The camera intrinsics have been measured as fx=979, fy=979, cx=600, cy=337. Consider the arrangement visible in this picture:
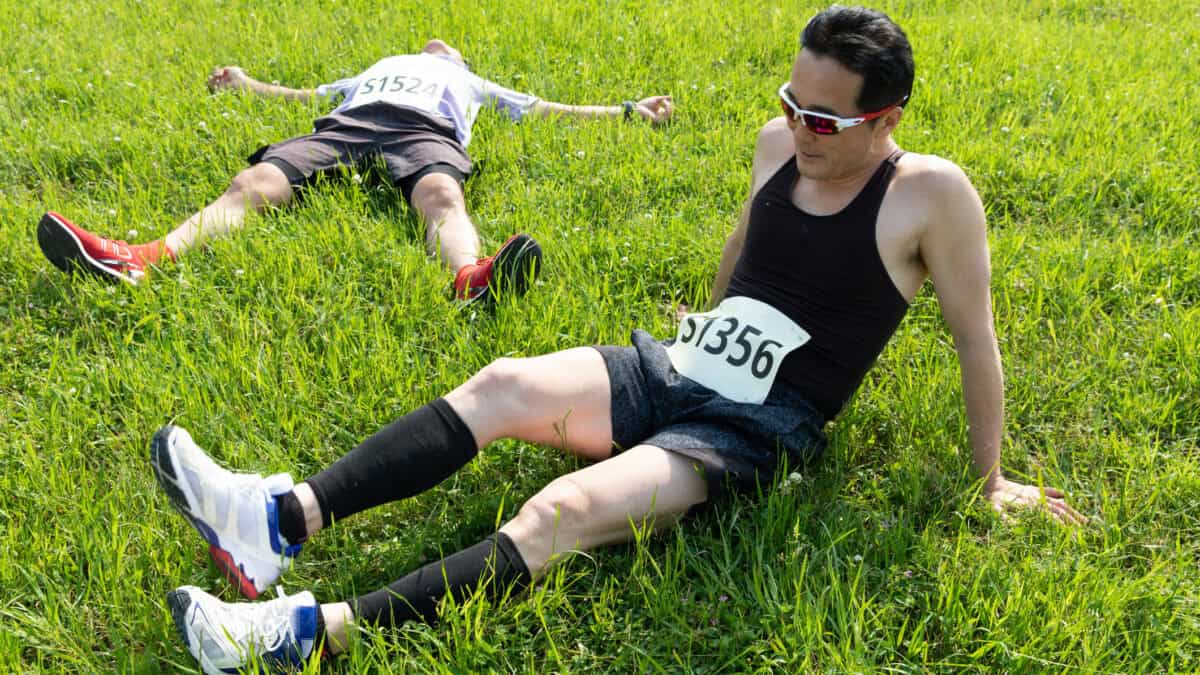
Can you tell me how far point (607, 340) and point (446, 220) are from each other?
109 centimetres

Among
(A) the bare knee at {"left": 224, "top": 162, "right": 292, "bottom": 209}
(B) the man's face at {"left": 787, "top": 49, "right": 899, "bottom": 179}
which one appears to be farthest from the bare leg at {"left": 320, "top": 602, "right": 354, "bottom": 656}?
(A) the bare knee at {"left": 224, "top": 162, "right": 292, "bottom": 209}

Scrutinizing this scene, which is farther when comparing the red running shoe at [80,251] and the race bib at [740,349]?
the red running shoe at [80,251]

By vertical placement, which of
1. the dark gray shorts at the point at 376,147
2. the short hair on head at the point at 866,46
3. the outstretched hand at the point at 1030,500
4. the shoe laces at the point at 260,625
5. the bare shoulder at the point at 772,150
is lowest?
the outstretched hand at the point at 1030,500

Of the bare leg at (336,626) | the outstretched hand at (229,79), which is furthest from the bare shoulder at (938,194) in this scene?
the outstretched hand at (229,79)

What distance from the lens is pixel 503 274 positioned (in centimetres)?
384

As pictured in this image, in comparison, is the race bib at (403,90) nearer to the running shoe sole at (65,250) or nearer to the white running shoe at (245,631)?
the running shoe sole at (65,250)

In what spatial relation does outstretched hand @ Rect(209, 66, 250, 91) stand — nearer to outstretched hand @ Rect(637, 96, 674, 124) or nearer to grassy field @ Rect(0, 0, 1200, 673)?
grassy field @ Rect(0, 0, 1200, 673)

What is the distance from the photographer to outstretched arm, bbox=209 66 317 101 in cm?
562

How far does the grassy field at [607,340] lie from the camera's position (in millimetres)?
2582

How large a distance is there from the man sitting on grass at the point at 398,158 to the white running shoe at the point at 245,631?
67.4 inches

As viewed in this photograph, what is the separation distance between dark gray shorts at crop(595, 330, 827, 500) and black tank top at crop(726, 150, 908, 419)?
0.11 m

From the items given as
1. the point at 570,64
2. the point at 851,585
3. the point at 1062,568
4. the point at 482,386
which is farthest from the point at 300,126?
the point at 1062,568

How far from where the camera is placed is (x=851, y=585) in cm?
265

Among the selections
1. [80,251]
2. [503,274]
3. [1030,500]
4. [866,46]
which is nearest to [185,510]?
[503,274]
